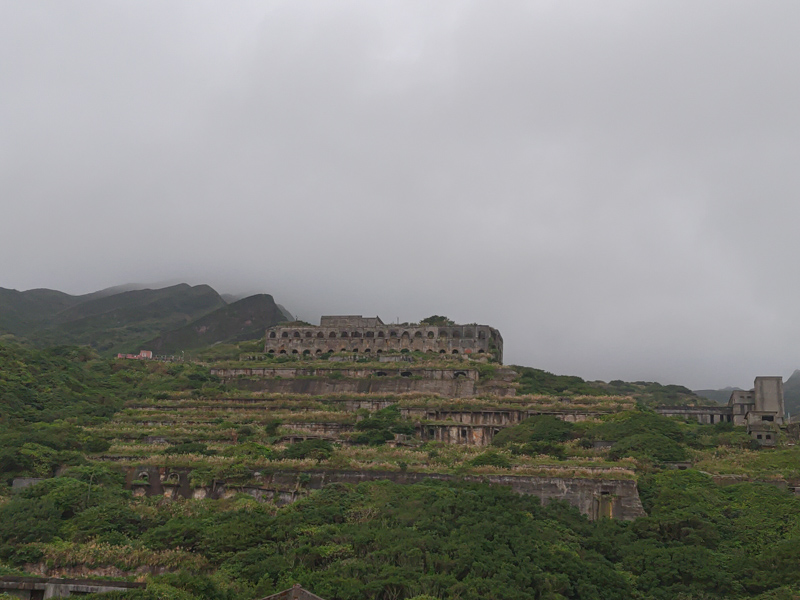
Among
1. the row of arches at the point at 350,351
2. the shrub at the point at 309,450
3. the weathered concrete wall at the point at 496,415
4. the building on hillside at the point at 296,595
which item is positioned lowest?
the building on hillside at the point at 296,595

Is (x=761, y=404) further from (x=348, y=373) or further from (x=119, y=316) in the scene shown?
(x=119, y=316)

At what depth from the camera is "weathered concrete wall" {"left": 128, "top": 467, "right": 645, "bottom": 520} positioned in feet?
123

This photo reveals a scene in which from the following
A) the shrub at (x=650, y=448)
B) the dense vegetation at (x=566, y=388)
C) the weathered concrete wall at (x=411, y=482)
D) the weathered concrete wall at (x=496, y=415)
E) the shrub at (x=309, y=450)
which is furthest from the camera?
the dense vegetation at (x=566, y=388)

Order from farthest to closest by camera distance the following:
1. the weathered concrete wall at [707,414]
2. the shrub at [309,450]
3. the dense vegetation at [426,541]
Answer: the weathered concrete wall at [707,414]
the shrub at [309,450]
the dense vegetation at [426,541]

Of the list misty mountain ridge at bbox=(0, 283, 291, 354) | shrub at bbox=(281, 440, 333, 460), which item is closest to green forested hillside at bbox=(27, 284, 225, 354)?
misty mountain ridge at bbox=(0, 283, 291, 354)

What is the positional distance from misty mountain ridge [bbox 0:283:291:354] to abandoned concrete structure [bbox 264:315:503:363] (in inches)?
1475

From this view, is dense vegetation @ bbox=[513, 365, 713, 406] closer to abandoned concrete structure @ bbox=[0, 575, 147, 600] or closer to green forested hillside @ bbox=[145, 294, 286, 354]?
abandoned concrete structure @ bbox=[0, 575, 147, 600]

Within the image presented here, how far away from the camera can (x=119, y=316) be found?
5497 inches

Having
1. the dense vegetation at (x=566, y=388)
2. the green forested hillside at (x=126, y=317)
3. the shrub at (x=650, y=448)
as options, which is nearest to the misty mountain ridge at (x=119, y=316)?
the green forested hillside at (x=126, y=317)

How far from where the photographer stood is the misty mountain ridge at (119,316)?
120188mm

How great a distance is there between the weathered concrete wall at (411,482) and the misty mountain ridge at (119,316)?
69.8 metres

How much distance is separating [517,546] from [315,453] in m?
17.4

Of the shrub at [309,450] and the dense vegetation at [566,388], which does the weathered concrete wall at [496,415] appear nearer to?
the dense vegetation at [566,388]

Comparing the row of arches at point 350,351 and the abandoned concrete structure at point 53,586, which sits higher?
the row of arches at point 350,351
